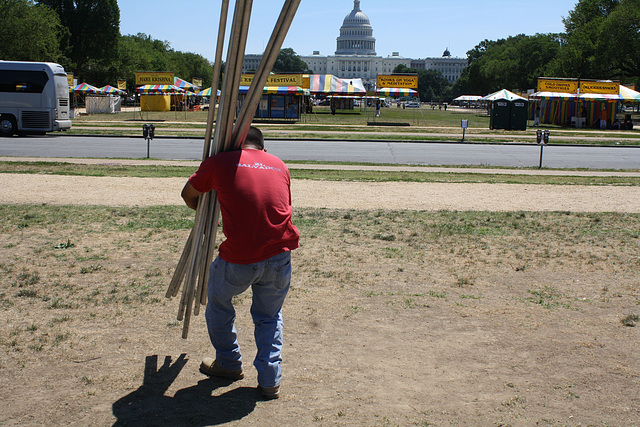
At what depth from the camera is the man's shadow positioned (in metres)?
3.88

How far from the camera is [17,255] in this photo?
7.36 meters

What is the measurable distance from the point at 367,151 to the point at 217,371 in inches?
828

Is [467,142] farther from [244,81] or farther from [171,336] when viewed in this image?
[171,336]

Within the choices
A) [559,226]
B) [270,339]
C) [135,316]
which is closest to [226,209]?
[270,339]

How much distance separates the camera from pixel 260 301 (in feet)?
13.7

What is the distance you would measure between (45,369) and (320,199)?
7.99 m

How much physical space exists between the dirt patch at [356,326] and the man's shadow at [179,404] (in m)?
0.01

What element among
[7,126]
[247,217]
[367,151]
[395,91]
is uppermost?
[395,91]

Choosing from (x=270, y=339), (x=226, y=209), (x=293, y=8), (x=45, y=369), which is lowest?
(x=45, y=369)

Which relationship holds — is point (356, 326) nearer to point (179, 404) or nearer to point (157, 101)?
point (179, 404)

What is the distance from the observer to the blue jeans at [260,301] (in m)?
4.05

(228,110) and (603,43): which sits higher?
(603,43)

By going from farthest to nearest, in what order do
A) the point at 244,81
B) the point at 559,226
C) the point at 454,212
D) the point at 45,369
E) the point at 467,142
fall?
the point at 244,81 → the point at 467,142 → the point at 454,212 → the point at 559,226 → the point at 45,369

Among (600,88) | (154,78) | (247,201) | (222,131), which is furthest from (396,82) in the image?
(247,201)
